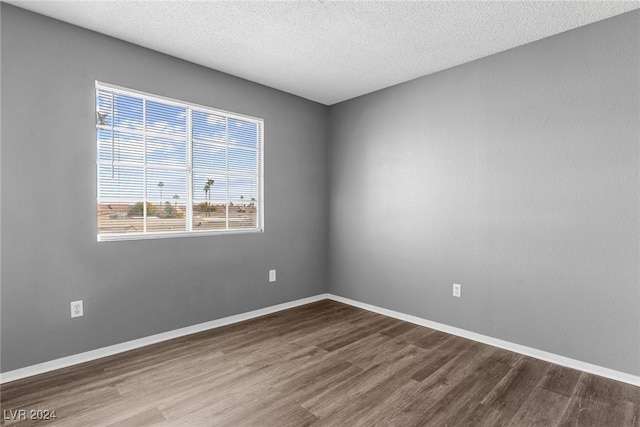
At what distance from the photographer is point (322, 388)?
7.02 feet

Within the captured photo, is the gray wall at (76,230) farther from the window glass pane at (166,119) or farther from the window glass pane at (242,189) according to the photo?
the window glass pane at (242,189)

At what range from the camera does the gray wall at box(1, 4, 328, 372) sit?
2211mm

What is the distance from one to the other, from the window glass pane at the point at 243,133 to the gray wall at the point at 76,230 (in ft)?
0.50

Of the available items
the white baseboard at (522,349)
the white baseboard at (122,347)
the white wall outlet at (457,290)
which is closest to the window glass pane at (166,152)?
the white baseboard at (122,347)

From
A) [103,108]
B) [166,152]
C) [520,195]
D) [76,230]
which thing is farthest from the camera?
[166,152]

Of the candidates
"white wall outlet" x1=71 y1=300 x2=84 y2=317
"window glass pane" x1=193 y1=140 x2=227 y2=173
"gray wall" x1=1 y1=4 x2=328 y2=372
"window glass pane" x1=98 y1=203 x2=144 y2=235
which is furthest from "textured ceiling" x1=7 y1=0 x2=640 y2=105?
"white wall outlet" x1=71 y1=300 x2=84 y2=317

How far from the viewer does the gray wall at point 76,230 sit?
2.21 meters

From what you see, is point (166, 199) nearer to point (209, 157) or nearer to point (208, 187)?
point (208, 187)

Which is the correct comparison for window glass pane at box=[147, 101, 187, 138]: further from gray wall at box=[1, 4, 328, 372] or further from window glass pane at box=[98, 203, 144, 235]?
window glass pane at box=[98, 203, 144, 235]

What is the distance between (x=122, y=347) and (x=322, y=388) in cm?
174

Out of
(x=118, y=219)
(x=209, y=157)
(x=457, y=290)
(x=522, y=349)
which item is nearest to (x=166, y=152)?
(x=209, y=157)

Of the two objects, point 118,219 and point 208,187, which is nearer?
point 118,219

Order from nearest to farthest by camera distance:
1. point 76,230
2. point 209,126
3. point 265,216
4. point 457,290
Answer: point 76,230 → point 457,290 → point 209,126 → point 265,216

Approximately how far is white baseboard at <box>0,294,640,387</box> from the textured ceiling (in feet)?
8.29
